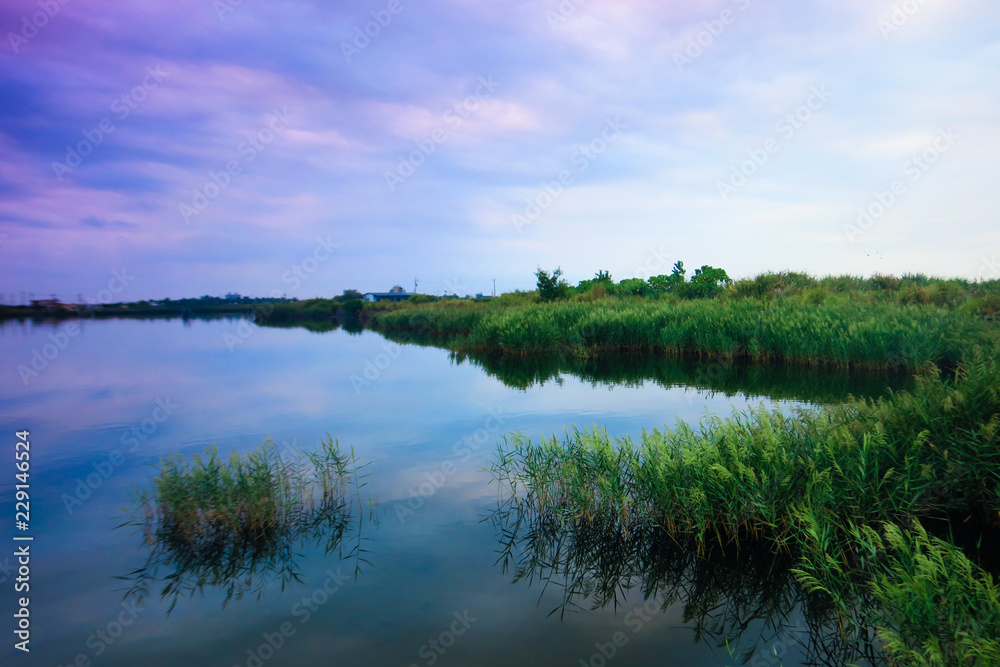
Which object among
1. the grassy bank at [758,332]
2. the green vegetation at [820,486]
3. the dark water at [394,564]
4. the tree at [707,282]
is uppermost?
the tree at [707,282]

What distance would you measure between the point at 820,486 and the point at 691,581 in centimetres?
172

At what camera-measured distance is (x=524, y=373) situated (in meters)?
19.8

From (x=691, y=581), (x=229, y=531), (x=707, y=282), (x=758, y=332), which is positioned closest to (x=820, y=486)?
(x=691, y=581)

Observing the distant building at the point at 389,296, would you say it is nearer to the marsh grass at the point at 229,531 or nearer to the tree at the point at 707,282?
the tree at the point at 707,282

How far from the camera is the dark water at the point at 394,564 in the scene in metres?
4.71

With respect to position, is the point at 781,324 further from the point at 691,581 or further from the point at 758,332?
the point at 691,581

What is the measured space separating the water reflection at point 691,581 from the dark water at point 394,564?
27mm

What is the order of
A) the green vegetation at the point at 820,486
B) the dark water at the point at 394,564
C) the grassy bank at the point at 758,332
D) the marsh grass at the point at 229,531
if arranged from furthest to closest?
the grassy bank at the point at 758,332
the marsh grass at the point at 229,531
the green vegetation at the point at 820,486
the dark water at the point at 394,564

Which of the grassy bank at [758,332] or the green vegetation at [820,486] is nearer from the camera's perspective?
the green vegetation at [820,486]

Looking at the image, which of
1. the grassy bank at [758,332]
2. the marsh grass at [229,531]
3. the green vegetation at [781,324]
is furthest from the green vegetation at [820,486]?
the grassy bank at [758,332]

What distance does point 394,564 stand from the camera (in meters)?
6.11

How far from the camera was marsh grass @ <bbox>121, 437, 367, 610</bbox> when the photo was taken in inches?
228

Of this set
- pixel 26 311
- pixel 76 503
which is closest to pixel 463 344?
pixel 76 503

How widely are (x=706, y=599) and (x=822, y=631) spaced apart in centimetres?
99
